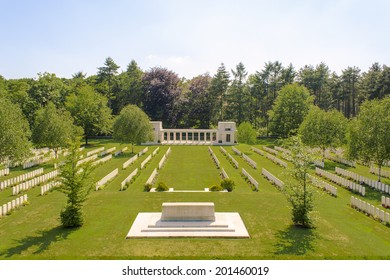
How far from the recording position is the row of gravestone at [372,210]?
2306 centimetres

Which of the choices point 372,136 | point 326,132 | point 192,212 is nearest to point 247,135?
point 326,132

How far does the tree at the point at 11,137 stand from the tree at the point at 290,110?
186 feet

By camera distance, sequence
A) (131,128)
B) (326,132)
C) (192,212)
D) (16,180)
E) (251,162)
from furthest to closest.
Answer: (131,128), (326,132), (251,162), (16,180), (192,212)

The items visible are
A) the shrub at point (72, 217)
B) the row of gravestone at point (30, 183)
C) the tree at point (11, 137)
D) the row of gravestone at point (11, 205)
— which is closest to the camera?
the shrub at point (72, 217)

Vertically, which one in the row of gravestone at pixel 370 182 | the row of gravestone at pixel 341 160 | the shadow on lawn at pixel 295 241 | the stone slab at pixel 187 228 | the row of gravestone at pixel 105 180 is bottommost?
the shadow on lawn at pixel 295 241

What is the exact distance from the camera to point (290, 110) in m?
78.3

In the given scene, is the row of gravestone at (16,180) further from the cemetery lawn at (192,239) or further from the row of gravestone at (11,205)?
the row of gravestone at (11,205)

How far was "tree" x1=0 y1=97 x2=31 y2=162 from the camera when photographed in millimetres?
35844

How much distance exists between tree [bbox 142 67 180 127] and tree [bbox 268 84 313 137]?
2884cm

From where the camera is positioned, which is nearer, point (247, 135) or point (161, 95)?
point (247, 135)

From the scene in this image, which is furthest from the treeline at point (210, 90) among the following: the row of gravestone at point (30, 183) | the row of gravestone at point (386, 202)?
the row of gravestone at point (386, 202)

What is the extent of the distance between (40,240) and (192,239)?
29.1ft

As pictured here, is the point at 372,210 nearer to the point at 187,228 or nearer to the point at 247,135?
the point at 187,228

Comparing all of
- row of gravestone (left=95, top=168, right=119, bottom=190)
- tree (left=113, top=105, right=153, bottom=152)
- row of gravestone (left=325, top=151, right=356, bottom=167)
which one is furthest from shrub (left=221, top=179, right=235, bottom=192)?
tree (left=113, top=105, right=153, bottom=152)
